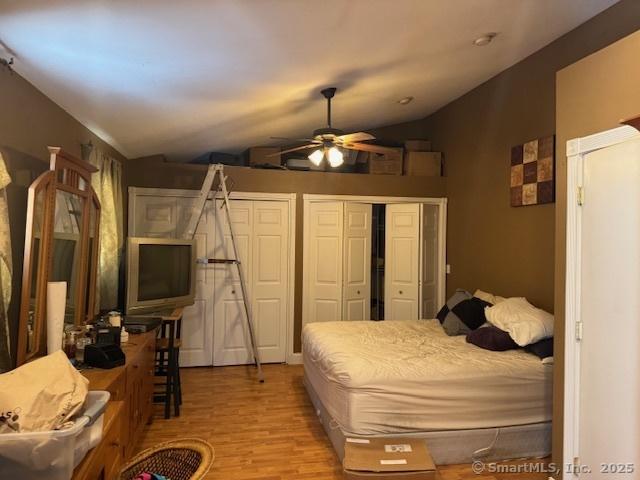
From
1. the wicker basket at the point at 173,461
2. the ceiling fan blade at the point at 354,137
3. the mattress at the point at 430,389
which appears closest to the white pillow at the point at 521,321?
the mattress at the point at 430,389

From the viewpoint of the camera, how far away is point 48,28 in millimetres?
1718

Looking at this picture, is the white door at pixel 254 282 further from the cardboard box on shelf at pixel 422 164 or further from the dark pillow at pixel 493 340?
the dark pillow at pixel 493 340

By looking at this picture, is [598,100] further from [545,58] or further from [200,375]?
[200,375]

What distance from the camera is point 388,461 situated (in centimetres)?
227

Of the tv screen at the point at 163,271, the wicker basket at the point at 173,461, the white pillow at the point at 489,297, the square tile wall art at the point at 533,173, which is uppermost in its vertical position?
the square tile wall art at the point at 533,173

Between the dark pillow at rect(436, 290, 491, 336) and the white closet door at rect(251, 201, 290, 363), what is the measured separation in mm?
1935

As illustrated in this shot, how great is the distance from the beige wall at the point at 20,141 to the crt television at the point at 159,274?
1143 mm

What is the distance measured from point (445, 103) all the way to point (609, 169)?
3264 millimetres

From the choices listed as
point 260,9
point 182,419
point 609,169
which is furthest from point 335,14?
point 182,419

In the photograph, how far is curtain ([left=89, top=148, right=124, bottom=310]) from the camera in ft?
10.4

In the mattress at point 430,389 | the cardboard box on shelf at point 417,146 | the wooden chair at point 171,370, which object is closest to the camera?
the mattress at point 430,389

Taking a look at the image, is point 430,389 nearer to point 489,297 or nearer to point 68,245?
point 489,297

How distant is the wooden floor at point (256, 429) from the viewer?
104 inches

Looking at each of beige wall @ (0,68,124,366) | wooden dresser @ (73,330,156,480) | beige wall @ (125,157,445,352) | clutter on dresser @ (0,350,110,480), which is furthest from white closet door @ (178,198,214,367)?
clutter on dresser @ (0,350,110,480)
